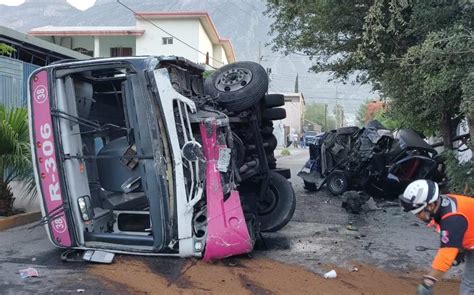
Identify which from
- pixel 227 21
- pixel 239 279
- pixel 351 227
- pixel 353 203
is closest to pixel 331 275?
pixel 239 279

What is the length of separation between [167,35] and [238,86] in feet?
92.2

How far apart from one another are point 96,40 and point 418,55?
2920 cm

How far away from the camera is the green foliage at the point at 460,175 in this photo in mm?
5887

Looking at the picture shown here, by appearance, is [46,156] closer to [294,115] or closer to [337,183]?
[337,183]

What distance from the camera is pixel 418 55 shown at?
5.87 m

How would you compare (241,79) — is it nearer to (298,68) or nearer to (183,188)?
(183,188)

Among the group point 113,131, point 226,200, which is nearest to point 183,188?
point 226,200

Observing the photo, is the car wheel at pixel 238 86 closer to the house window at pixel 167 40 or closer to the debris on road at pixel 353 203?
the debris on road at pixel 353 203

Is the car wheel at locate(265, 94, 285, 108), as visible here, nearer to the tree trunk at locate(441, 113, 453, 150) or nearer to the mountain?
the tree trunk at locate(441, 113, 453, 150)

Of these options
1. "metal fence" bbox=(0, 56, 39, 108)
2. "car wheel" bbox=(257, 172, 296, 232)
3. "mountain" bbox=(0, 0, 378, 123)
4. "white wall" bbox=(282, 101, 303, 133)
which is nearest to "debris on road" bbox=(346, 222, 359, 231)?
"car wheel" bbox=(257, 172, 296, 232)

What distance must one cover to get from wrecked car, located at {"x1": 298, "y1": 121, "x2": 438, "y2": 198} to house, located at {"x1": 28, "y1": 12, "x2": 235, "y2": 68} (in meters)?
21.8

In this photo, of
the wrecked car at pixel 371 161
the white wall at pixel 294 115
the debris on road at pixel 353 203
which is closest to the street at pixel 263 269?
the debris on road at pixel 353 203

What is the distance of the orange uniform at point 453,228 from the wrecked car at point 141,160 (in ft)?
7.76

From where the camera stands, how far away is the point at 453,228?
3.32 m
